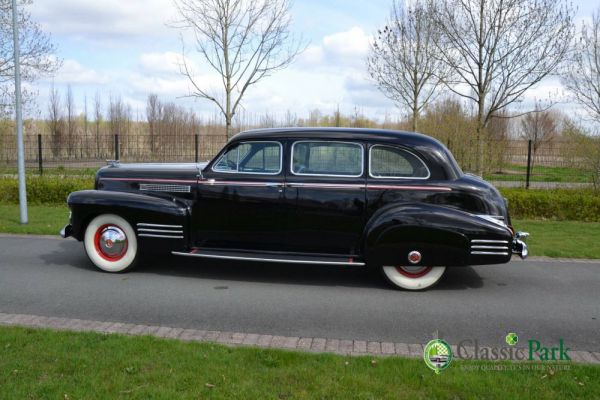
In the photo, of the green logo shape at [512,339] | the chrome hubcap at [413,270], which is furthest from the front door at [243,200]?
the green logo shape at [512,339]

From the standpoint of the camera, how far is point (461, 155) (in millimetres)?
16109

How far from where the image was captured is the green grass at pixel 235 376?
3322 millimetres

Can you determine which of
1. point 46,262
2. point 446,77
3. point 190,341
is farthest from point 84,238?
point 446,77

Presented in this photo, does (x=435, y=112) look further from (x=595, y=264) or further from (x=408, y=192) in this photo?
(x=408, y=192)

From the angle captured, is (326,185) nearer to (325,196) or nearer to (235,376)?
(325,196)

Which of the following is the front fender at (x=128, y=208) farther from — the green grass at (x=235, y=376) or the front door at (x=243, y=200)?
the green grass at (x=235, y=376)

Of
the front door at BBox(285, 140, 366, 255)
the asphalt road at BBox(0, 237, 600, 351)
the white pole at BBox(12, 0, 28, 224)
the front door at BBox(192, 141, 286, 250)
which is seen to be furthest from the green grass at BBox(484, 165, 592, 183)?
the white pole at BBox(12, 0, 28, 224)

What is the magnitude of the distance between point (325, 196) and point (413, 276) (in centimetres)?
141

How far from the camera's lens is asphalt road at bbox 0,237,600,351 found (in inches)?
186

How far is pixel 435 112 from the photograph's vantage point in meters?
23.6

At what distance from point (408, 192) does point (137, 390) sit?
3.66 metres

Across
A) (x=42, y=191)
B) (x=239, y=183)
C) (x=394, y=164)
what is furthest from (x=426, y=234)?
(x=42, y=191)

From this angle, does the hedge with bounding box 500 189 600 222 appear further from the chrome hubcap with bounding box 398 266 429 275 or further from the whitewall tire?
→ the whitewall tire

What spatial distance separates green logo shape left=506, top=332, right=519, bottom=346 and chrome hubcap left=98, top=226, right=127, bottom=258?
4637mm
